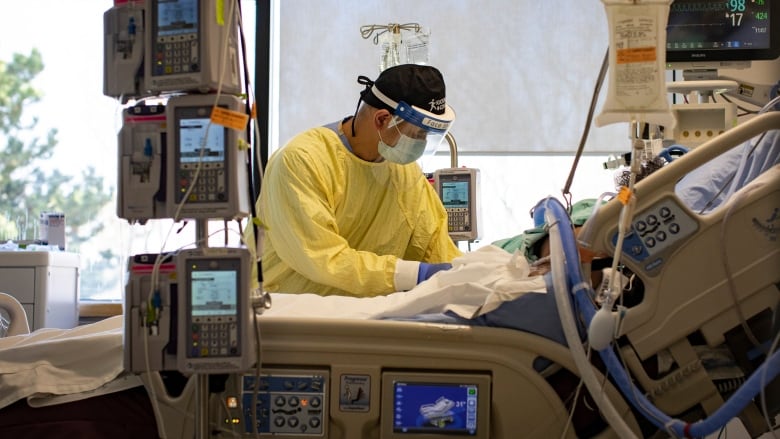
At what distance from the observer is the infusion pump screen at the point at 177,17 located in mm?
1892

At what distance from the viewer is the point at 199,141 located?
188cm

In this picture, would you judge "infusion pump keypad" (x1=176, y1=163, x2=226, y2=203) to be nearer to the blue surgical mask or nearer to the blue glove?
the blue glove

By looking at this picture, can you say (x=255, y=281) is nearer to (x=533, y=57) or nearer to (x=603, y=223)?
(x=603, y=223)

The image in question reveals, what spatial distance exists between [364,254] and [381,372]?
2.94 feet

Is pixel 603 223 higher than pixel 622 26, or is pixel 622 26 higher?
pixel 622 26

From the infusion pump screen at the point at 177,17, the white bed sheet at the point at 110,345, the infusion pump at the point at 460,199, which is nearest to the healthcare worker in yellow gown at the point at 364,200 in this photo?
the white bed sheet at the point at 110,345

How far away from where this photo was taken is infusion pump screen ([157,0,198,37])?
189cm

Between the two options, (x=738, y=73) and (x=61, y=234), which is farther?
(x=61, y=234)

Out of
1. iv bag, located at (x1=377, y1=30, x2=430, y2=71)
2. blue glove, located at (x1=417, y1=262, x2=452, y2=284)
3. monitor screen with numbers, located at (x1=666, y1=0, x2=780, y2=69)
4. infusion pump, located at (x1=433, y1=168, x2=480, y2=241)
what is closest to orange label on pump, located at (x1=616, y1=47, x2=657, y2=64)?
blue glove, located at (x1=417, y1=262, x2=452, y2=284)

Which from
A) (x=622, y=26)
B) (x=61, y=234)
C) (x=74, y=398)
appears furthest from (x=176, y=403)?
(x=61, y=234)

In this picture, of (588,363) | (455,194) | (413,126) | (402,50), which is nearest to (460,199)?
(455,194)

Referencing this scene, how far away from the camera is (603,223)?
1869 mm

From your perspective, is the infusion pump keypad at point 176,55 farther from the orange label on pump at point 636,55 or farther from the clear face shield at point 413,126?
the clear face shield at point 413,126

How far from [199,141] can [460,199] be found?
2484 mm
